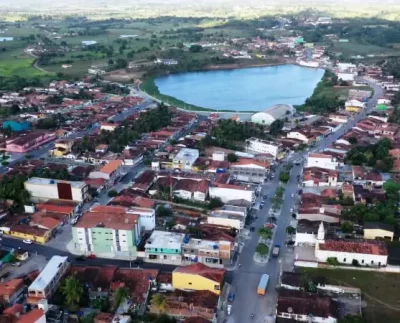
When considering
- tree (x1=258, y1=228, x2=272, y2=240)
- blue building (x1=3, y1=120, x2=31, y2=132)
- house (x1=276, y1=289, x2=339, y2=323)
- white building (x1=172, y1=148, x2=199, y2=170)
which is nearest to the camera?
house (x1=276, y1=289, x2=339, y2=323)

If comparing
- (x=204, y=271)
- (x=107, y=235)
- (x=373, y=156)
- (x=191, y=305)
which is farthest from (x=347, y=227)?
(x=107, y=235)

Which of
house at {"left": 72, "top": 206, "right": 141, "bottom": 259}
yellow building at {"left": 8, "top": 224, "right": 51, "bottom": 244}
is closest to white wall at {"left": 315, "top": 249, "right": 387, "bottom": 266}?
house at {"left": 72, "top": 206, "right": 141, "bottom": 259}

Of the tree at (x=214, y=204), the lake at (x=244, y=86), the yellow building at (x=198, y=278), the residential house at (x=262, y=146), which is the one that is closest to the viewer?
the yellow building at (x=198, y=278)

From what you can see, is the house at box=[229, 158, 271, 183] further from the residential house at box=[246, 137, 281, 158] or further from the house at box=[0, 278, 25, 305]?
the house at box=[0, 278, 25, 305]

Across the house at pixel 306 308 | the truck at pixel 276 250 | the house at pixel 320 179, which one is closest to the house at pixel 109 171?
the house at pixel 320 179

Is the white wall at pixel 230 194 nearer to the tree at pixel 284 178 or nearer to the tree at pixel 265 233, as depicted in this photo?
Result: the tree at pixel 284 178

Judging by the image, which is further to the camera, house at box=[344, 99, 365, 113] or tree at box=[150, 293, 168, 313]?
house at box=[344, 99, 365, 113]

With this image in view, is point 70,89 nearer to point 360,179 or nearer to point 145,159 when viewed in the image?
point 145,159
